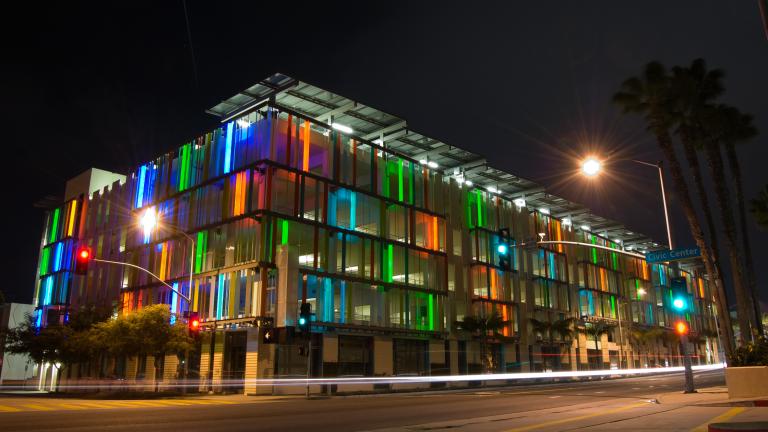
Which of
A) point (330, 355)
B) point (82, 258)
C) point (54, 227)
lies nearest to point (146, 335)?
point (330, 355)

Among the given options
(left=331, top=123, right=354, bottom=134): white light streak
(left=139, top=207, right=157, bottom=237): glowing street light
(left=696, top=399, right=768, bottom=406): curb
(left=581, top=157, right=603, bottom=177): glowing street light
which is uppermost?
(left=331, top=123, right=354, bottom=134): white light streak

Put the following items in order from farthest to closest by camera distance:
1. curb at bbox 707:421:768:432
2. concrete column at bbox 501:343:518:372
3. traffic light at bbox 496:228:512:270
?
concrete column at bbox 501:343:518:372 < traffic light at bbox 496:228:512:270 < curb at bbox 707:421:768:432

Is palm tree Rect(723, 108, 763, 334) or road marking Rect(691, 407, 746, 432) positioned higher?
palm tree Rect(723, 108, 763, 334)

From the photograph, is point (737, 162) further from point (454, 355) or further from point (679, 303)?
point (454, 355)

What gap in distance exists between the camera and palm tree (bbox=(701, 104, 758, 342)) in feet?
105

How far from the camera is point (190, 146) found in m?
50.2

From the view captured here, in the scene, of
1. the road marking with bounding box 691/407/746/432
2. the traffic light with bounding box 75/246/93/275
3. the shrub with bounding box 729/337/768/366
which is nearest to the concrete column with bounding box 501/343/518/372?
the shrub with bounding box 729/337/768/366

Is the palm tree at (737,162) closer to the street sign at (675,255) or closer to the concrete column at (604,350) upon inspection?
the street sign at (675,255)

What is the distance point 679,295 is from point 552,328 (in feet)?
140

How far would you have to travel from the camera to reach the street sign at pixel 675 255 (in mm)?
24250

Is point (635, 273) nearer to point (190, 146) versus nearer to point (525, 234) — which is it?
point (525, 234)

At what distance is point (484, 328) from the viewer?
55.8 metres

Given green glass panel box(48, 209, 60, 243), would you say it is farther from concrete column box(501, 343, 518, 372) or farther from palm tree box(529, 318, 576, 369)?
palm tree box(529, 318, 576, 369)

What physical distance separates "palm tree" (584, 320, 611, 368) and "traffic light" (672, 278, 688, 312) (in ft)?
165
